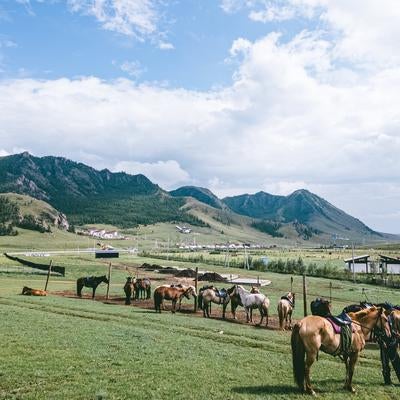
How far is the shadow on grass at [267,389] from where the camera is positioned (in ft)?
41.1

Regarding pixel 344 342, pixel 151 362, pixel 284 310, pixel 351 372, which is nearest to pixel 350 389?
pixel 351 372

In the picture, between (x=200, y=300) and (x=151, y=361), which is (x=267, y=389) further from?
(x=200, y=300)

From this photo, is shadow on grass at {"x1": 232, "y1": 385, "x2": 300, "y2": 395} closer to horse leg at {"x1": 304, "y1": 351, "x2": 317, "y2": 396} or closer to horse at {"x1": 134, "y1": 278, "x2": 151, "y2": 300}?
horse leg at {"x1": 304, "y1": 351, "x2": 317, "y2": 396}

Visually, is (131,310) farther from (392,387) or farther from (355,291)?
(355,291)

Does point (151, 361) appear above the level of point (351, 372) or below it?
below

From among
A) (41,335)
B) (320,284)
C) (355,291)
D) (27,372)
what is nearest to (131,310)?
(41,335)

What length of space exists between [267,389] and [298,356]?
1.53 meters

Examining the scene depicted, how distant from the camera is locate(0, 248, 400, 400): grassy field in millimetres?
12367

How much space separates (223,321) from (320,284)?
127ft

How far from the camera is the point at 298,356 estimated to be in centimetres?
1230

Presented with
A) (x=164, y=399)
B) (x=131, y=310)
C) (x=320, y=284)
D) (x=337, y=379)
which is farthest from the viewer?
(x=320, y=284)

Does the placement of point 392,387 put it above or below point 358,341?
below

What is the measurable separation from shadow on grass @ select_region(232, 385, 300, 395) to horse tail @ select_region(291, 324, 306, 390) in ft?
1.32

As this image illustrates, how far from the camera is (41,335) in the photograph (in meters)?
19.2
